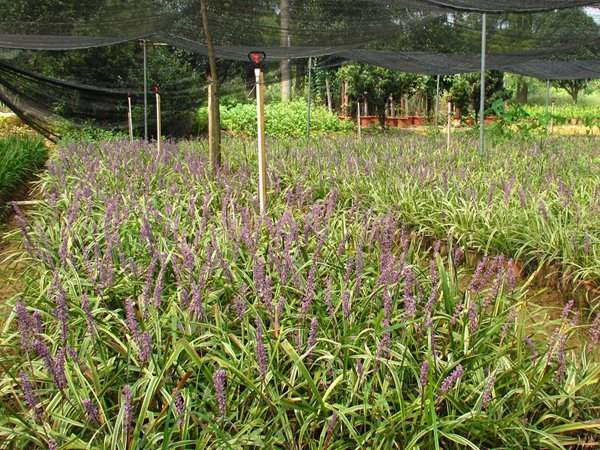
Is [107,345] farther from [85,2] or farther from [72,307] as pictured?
[85,2]

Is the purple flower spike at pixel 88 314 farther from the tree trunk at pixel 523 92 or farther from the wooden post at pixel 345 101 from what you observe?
the tree trunk at pixel 523 92

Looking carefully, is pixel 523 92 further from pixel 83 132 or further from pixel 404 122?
pixel 83 132

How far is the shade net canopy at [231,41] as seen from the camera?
6.66 metres

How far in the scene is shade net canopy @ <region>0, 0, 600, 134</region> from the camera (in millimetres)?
6656

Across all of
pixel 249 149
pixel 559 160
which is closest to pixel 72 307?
pixel 559 160

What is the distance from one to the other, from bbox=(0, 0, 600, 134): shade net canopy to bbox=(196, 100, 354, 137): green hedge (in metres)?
3.59

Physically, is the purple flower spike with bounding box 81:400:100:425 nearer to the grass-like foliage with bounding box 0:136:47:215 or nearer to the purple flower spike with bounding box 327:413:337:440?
the purple flower spike with bounding box 327:413:337:440

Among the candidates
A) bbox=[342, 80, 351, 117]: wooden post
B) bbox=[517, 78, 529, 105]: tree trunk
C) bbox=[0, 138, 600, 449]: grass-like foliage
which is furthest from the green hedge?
bbox=[517, 78, 529, 105]: tree trunk

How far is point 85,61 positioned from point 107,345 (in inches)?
338

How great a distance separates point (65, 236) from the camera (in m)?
2.53

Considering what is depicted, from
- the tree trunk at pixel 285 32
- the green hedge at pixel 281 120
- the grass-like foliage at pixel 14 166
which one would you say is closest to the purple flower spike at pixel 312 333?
the grass-like foliage at pixel 14 166

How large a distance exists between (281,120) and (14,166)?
9.11 metres

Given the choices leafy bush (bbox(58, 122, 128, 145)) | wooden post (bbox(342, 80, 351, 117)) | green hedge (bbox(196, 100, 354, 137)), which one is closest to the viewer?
leafy bush (bbox(58, 122, 128, 145))

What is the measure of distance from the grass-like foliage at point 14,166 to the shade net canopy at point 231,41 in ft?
4.16
